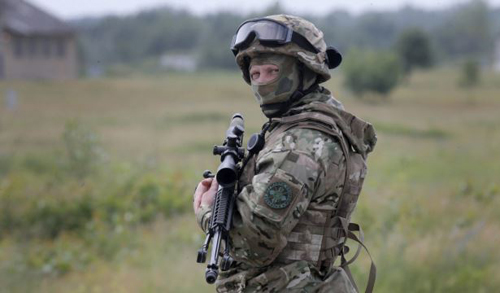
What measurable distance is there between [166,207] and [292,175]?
8271mm

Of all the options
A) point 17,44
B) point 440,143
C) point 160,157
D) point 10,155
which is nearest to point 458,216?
point 160,157

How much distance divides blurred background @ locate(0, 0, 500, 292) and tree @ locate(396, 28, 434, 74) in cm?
483

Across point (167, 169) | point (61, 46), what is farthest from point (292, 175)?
point (61, 46)

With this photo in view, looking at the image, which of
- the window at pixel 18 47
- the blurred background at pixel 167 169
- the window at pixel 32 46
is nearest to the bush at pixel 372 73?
the blurred background at pixel 167 169

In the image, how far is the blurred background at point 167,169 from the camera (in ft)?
23.4

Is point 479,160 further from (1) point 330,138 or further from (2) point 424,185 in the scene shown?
(1) point 330,138

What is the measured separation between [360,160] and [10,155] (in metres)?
14.2

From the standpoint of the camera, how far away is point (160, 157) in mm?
16703

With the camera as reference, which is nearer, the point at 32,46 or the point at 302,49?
the point at 302,49

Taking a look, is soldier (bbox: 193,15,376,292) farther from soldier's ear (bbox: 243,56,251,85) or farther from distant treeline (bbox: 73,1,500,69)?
distant treeline (bbox: 73,1,500,69)

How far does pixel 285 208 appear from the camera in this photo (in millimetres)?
2688

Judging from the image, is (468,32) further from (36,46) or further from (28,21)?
(28,21)

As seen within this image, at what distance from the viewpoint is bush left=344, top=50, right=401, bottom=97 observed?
40.1m

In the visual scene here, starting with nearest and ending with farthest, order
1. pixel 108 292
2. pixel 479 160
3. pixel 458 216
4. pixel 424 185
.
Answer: pixel 108 292
pixel 458 216
pixel 424 185
pixel 479 160
